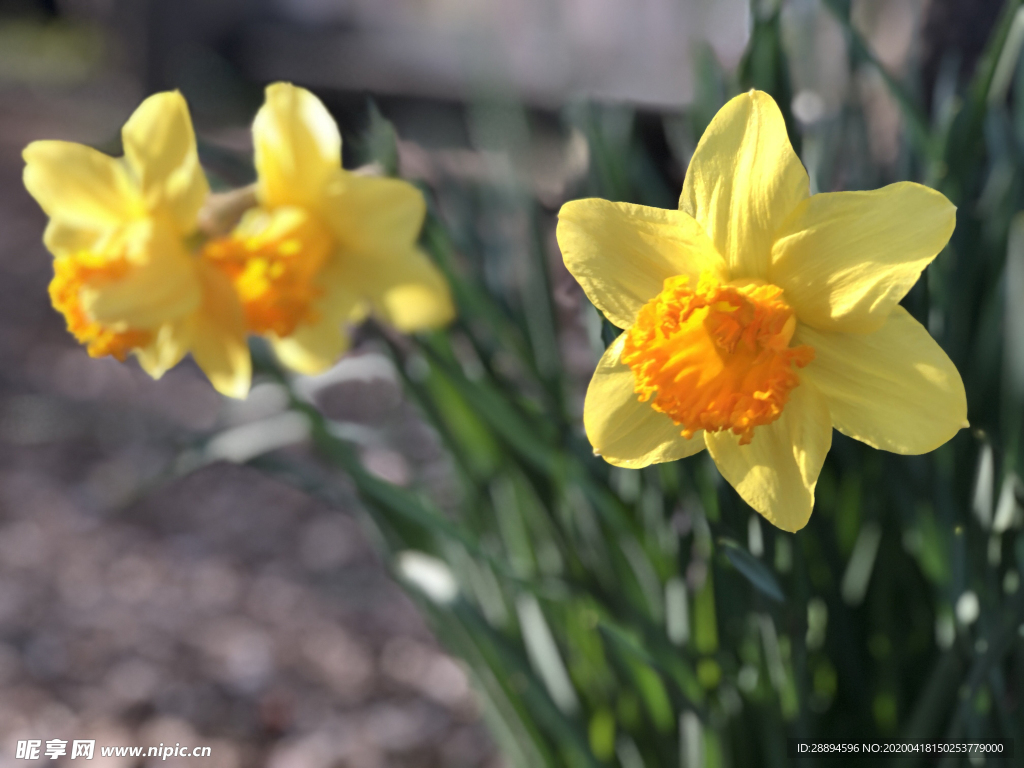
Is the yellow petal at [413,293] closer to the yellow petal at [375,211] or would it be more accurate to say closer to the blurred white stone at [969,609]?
the yellow petal at [375,211]

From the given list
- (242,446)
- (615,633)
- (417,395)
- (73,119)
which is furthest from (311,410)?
(73,119)

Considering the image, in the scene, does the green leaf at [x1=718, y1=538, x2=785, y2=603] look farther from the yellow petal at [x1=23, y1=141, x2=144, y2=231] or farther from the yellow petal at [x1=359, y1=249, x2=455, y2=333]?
the yellow petal at [x1=23, y1=141, x2=144, y2=231]

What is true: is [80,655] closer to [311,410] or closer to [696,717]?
[311,410]

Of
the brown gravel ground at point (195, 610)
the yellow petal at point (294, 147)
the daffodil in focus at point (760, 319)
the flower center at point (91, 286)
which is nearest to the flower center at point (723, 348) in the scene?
the daffodil in focus at point (760, 319)

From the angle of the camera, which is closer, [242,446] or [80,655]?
[242,446]

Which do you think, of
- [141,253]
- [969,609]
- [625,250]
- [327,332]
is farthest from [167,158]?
[969,609]

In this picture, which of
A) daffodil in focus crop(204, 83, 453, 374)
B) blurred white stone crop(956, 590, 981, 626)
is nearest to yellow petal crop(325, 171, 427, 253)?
daffodil in focus crop(204, 83, 453, 374)

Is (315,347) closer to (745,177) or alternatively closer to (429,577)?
(429,577)
